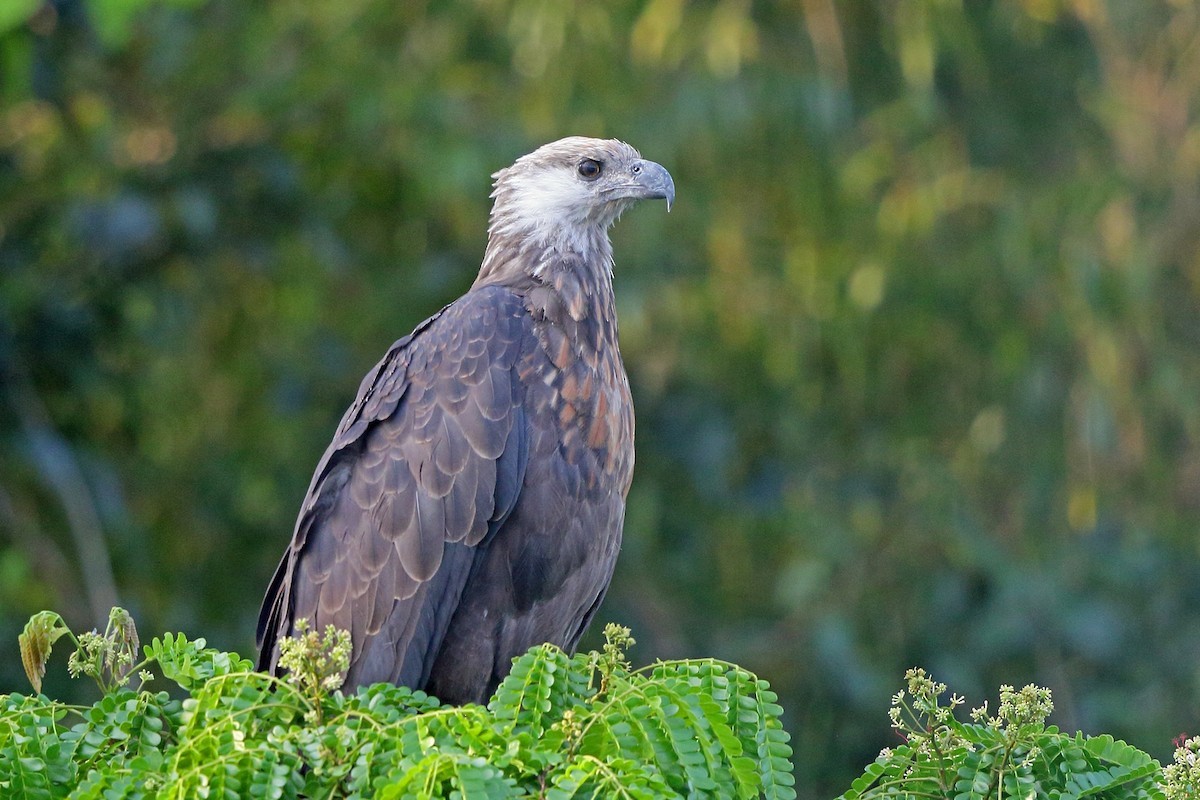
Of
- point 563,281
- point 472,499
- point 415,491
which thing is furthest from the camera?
point 563,281

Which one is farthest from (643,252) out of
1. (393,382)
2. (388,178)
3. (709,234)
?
(393,382)

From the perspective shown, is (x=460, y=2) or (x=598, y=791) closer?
(x=598, y=791)

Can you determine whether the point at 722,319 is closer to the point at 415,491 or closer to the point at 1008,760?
the point at 415,491

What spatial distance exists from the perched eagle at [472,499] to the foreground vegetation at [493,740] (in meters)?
1.42

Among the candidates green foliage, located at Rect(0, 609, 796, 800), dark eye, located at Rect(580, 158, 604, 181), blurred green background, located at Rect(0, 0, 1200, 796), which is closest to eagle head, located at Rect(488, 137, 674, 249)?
dark eye, located at Rect(580, 158, 604, 181)

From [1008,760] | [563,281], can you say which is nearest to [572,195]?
[563,281]

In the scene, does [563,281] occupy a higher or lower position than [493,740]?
higher

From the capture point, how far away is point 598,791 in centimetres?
256

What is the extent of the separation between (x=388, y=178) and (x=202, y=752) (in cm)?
787

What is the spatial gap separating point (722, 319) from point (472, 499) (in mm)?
5688

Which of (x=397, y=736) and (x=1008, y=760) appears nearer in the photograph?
(x=397, y=736)

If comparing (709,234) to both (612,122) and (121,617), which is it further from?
(121,617)

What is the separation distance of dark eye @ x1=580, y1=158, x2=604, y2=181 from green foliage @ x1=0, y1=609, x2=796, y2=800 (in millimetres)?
2399

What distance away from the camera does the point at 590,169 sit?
16.8ft
